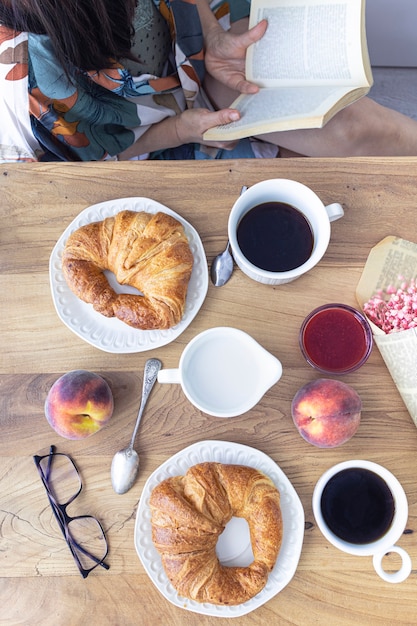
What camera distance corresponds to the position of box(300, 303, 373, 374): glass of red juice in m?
0.89

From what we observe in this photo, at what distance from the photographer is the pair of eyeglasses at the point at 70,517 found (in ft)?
2.88

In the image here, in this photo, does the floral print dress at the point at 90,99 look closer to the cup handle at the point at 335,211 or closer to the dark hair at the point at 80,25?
the dark hair at the point at 80,25

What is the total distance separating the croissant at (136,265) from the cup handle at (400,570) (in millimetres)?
497

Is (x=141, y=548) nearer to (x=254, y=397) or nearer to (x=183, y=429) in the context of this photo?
(x=183, y=429)

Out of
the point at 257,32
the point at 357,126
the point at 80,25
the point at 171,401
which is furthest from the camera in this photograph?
the point at 357,126

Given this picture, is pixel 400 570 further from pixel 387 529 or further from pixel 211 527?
pixel 211 527

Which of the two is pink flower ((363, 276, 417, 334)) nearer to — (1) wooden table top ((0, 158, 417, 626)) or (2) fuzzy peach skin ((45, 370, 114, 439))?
(1) wooden table top ((0, 158, 417, 626))

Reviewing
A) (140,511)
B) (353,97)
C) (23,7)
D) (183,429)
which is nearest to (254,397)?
(183,429)

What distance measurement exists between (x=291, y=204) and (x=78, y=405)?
0.50 m

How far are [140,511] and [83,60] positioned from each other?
30.9 inches

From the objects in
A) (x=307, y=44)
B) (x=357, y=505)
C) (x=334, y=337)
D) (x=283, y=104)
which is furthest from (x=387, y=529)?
(x=307, y=44)

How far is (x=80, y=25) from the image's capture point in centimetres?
82

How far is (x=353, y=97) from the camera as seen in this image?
95 centimetres

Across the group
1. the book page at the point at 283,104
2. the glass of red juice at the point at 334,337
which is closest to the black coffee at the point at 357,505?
the glass of red juice at the point at 334,337
